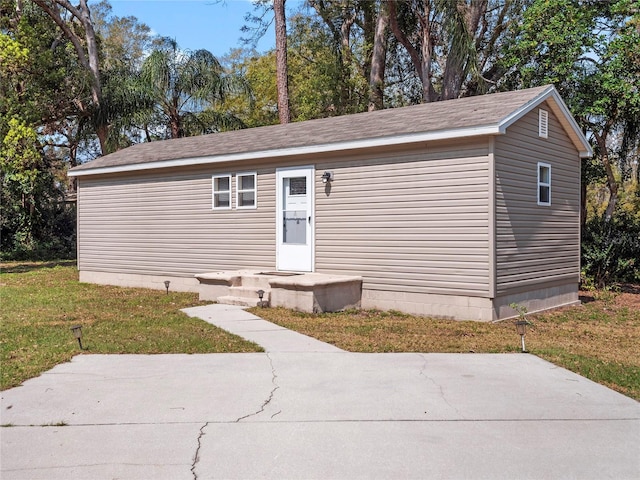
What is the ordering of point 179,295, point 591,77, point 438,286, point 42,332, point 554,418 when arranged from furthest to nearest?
point 591,77 → point 179,295 → point 438,286 → point 42,332 → point 554,418

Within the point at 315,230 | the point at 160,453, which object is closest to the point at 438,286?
the point at 315,230

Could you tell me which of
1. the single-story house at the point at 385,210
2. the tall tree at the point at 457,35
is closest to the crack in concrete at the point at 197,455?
the single-story house at the point at 385,210

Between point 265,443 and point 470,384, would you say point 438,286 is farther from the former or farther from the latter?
point 265,443

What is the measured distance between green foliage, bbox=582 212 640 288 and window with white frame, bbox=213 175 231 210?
324 inches

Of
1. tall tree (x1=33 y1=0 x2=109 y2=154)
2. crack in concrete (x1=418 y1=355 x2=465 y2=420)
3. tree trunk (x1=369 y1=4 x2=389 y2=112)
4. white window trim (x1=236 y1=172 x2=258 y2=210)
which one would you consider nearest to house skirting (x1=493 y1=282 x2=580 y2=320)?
crack in concrete (x1=418 y1=355 x2=465 y2=420)

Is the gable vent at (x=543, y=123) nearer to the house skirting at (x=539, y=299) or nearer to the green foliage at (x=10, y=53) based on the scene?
the house skirting at (x=539, y=299)

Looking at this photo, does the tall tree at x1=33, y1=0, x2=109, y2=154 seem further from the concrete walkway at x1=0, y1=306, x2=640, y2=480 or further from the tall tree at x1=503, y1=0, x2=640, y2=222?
the concrete walkway at x1=0, y1=306, x2=640, y2=480

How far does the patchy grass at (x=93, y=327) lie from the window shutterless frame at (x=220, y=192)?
76.5 inches

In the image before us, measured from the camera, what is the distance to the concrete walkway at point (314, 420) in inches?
139

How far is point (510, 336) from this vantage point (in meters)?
7.82

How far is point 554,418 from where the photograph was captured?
4441 millimetres

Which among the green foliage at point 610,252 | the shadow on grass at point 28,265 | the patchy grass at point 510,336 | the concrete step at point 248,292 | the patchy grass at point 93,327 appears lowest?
the patchy grass at point 510,336

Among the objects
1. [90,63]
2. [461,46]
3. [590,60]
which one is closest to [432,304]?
[590,60]

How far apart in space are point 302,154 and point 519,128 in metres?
3.76
